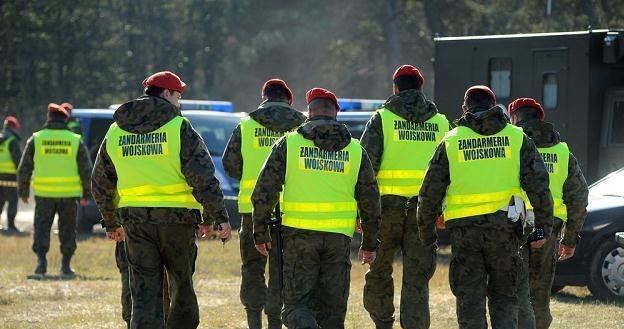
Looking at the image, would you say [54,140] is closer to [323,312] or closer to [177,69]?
[323,312]

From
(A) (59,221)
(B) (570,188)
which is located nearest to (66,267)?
(A) (59,221)

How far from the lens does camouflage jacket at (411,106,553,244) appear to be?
8000mm

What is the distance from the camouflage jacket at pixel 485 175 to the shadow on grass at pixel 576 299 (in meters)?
4.41

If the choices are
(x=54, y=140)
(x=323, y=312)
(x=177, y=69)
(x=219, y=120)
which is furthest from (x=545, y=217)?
(x=177, y=69)

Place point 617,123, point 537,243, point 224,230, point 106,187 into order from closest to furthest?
point 537,243
point 224,230
point 106,187
point 617,123

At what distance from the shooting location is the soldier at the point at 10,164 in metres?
22.1

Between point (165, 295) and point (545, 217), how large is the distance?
2.68 meters

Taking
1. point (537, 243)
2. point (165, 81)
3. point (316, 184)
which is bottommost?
point (537, 243)

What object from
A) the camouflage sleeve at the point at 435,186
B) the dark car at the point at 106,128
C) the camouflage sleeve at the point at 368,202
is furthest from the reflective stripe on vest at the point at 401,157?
the dark car at the point at 106,128

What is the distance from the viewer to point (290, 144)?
8.09 metres

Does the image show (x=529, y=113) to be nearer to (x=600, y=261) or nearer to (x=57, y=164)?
(x=600, y=261)

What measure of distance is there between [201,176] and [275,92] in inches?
76.3

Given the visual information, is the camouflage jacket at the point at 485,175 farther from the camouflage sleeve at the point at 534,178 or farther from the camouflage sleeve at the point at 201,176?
the camouflage sleeve at the point at 201,176

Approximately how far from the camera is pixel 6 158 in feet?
72.6
